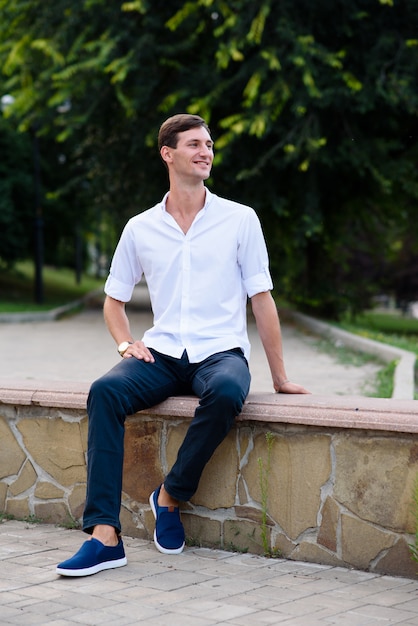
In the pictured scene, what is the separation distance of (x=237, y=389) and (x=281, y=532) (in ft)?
2.35

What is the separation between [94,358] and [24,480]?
302 inches

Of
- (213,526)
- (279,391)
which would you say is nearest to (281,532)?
(213,526)

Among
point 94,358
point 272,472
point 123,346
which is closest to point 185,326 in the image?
point 123,346

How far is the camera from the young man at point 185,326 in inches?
180

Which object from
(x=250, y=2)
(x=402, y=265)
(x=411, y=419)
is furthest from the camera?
(x=402, y=265)

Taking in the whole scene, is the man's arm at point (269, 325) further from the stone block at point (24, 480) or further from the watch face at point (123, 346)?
the stone block at point (24, 480)

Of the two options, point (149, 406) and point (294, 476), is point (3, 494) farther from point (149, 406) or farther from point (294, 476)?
point (294, 476)

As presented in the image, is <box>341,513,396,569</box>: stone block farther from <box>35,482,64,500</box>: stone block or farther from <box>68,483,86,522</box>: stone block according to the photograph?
<box>35,482,64,500</box>: stone block

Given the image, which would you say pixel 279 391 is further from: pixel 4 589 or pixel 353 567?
pixel 4 589

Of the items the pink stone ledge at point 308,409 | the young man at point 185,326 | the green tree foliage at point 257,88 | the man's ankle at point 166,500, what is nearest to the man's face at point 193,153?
the young man at point 185,326

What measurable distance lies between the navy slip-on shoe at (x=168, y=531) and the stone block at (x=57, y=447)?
63cm

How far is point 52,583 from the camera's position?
13.7 feet

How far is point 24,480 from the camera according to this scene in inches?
213

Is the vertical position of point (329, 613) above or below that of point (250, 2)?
below
